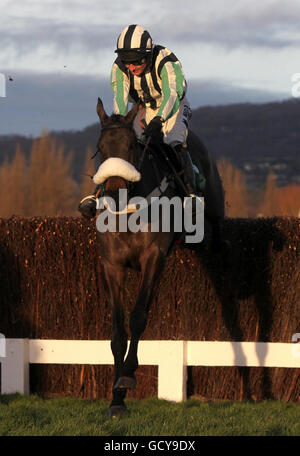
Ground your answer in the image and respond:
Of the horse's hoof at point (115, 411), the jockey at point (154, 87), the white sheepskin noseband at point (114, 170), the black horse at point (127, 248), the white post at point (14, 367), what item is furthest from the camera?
the white post at point (14, 367)

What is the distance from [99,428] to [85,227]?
2355 mm

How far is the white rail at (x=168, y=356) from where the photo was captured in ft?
24.4

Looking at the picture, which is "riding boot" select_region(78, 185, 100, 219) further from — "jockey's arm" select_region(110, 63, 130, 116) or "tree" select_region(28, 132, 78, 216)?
"tree" select_region(28, 132, 78, 216)

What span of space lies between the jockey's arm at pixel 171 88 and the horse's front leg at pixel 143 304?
48.0 inches

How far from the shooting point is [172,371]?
7.43 m

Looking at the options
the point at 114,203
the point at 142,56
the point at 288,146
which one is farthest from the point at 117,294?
the point at 288,146

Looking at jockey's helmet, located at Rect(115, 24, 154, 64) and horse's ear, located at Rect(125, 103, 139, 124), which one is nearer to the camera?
horse's ear, located at Rect(125, 103, 139, 124)

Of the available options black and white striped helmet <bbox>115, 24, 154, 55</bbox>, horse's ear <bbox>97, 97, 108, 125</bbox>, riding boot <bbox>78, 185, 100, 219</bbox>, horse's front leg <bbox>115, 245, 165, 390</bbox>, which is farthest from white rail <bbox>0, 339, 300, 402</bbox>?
black and white striped helmet <bbox>115, 24, 154, 55</bbox>

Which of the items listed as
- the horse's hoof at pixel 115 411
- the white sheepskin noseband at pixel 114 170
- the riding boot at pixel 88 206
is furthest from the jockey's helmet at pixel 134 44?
the horse's hoof at pixel 115 411

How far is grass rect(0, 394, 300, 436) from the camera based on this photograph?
5676 mm

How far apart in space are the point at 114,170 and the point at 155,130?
0.99 metres

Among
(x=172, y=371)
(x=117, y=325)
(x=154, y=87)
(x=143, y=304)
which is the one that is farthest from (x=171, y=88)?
(x=172, y=371)

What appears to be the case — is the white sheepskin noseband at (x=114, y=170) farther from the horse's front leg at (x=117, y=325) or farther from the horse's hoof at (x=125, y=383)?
the horse's hoof at (x=125, y=383)

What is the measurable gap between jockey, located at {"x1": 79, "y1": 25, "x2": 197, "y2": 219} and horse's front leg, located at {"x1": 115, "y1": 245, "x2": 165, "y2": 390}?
73 cm
